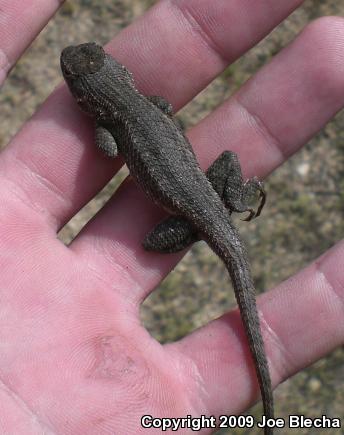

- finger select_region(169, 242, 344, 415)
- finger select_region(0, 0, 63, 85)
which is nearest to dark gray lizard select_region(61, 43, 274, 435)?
finger select_region(169, 242, 344, 415)

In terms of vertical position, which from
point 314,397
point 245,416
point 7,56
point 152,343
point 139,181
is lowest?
point 314,397

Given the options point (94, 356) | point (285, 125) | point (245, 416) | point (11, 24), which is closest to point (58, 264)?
point (94, 356)

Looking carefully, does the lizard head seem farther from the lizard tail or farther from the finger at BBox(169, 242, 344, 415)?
the finger at BBox(169, 242, 344, 415)

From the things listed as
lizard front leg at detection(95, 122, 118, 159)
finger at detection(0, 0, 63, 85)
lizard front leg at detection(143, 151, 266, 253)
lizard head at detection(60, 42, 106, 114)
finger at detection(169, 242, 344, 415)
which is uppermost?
finger at detection(0, 0, 63, 85)

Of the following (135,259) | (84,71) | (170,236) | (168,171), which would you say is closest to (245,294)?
(170,236)

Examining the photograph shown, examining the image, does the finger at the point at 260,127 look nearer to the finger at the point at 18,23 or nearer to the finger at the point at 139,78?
the finger at the point at 139,78

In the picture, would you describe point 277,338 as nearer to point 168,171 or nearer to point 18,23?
point 168,171

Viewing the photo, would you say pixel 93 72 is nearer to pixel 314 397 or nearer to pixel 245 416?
pixel 245 416
